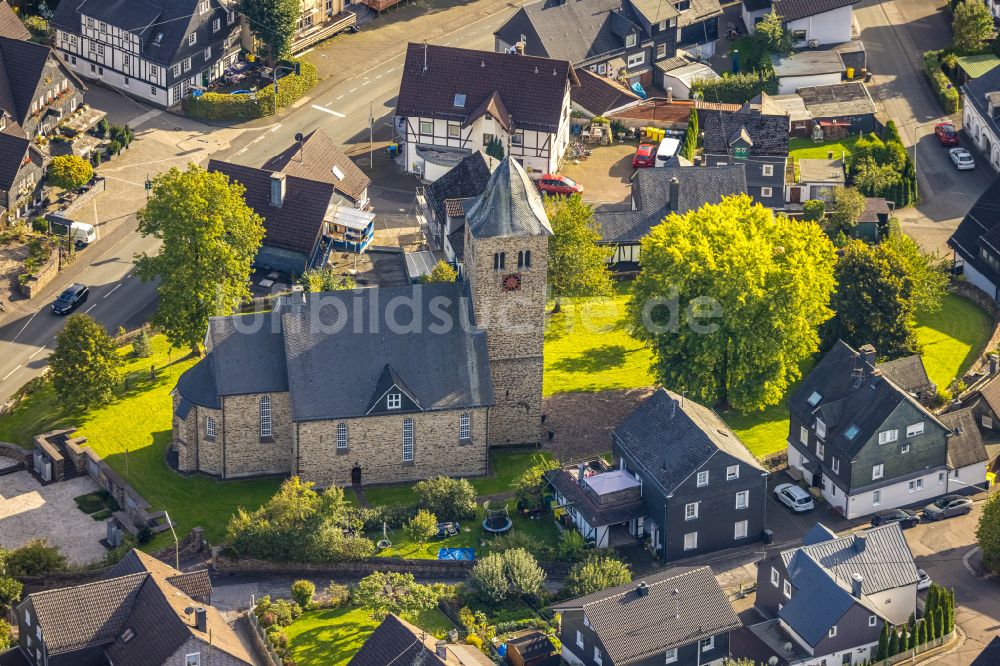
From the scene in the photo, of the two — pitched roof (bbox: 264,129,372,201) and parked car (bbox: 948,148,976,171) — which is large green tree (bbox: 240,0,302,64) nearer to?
pitched roof (bbox: 264,129,372,201)

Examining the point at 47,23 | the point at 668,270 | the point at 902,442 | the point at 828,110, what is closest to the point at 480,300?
the point at 668,270

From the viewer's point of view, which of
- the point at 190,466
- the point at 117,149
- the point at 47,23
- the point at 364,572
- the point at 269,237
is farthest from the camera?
the point at 47,23

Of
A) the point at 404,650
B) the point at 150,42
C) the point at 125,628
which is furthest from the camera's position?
the point at 150,42

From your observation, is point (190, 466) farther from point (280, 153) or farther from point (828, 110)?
point (828, 110)

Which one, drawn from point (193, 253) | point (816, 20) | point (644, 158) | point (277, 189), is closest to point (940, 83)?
point (816, 20)

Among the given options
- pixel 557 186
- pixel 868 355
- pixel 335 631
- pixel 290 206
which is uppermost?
pixel 290 206

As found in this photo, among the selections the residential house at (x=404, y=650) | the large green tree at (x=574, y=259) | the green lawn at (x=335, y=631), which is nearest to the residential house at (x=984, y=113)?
the large green tree at (x=574, y=259)

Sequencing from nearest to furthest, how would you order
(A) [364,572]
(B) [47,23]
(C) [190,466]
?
1. (A) [364,572]
2. (C) [190,466]
3. (B) [47,23]

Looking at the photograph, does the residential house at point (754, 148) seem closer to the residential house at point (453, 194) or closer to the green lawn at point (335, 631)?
the residential house at point (453, 194)

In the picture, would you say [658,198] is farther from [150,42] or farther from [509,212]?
[150,42]
